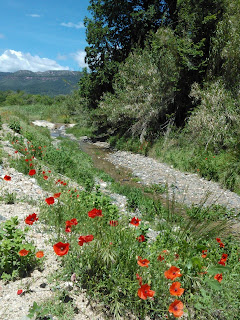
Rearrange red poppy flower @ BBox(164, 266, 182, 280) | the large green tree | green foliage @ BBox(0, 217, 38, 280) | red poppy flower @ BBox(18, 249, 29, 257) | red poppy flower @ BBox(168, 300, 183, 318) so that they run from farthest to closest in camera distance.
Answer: the large green tree → green foliage @ BBox(0, 217, 38, 280) → red poppy flower @ BBox(18, 249, 29, 257) → red poppy flower @ BBox(164, 266, 182, 280) → red poppy flower @ BBox(168, 300, 183, 318)

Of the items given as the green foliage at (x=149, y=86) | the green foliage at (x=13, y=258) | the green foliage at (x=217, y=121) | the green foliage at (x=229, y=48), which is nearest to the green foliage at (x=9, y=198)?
Result: the green foliage at (x=13, y=258)

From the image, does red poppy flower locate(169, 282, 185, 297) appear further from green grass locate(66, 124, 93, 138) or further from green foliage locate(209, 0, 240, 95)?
green grass locate(66, 124, 93, 138)

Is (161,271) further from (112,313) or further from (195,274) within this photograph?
(112,313)

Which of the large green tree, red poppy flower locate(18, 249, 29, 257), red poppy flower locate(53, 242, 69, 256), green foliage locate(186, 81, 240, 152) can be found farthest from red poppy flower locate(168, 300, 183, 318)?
the large green tree

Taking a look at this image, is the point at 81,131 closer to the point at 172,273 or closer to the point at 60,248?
the point at 60,248

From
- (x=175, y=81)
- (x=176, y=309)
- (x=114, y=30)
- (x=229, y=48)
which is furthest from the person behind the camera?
(x=114, y=30)

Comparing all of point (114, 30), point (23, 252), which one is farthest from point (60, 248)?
point (114, 30)

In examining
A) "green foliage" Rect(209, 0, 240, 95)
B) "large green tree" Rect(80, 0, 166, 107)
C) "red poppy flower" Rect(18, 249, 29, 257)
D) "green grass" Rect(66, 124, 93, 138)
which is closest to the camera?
"red poppy flower" Rect(18, 249, 29, 257)

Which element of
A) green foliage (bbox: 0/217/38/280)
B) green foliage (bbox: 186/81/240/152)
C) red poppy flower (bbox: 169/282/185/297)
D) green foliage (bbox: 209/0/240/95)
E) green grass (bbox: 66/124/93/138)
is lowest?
green grass (bbox: 66/124/93/138)

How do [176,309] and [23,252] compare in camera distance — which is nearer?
[176,309]

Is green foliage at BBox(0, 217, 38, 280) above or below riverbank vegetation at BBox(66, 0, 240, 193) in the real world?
below

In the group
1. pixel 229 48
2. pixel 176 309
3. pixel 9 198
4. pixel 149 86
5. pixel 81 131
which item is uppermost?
pixel 229 48

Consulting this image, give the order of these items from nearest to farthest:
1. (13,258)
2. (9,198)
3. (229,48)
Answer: (13,258)
(9,198)
(229,48)

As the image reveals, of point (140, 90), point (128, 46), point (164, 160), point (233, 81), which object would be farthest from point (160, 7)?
point (164, 160)
